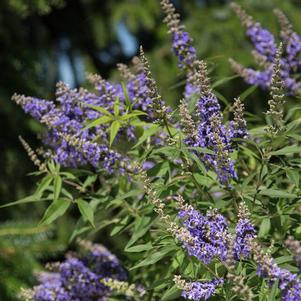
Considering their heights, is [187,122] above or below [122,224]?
above

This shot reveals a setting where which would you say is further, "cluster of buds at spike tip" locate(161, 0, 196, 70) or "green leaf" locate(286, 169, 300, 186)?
"cluster of buds at spike tip" locate(161, 0, 196, 70)

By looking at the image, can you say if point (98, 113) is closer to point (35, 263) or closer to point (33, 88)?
point (35, 263)

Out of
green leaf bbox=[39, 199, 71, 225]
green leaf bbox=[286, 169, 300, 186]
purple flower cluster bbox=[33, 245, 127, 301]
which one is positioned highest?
green leaf bbox=[39, 199, 71, 225]

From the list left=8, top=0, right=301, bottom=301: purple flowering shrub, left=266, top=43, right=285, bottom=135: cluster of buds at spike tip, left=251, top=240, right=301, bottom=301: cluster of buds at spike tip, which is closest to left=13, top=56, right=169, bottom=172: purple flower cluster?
left=8, top=0, right=301, bottom=301: purple flowering shrub

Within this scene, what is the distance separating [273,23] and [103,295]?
3.43 metres

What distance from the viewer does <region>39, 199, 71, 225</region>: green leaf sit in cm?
197

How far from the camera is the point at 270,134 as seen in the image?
1.74 metres

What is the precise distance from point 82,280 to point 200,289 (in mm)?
748

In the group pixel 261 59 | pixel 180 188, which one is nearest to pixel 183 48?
pixel 261 59

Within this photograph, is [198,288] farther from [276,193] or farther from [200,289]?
[276,193]

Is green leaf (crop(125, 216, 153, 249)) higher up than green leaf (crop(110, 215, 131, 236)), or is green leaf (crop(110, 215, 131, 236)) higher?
green leaf (crop(125, 216, 153, 249))

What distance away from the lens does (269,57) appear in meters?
2.54

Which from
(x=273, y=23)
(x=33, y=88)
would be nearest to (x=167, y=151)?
(x=33, y=88)

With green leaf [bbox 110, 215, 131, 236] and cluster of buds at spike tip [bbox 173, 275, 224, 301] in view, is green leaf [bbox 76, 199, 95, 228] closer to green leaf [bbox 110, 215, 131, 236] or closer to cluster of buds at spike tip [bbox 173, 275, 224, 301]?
green leaf [bbox 110, 215, 131, 236]
